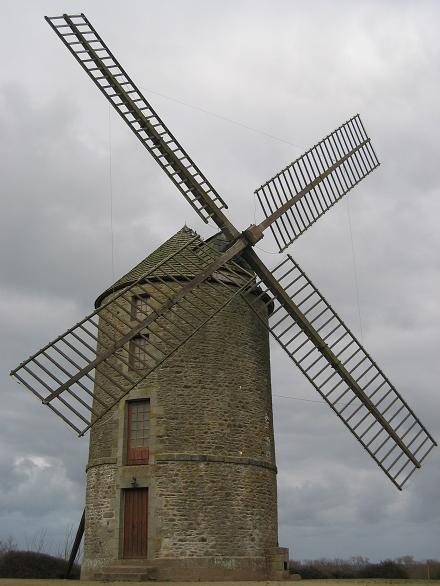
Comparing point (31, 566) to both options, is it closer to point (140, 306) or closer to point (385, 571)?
point (140, 306)

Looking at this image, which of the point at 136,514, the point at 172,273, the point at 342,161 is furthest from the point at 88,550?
the point at 342,161

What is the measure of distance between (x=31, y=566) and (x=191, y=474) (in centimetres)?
822

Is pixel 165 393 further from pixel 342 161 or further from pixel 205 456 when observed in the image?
pixel 342 161

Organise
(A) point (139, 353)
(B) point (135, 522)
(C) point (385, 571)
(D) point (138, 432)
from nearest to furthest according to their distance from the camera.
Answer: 1. (B) point (135, 522)
2. (D) point (138, 432)
3. (A) point (139, 353)
4. (C) point (385, 571)

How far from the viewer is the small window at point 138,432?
16.3 metres

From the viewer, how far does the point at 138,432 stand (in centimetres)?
1658

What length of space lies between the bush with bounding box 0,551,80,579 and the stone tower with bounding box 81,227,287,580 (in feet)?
15.3

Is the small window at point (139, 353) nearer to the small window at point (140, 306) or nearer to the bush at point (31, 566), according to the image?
the small window at point (140, 306)

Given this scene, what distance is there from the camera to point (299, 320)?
16.8 metres

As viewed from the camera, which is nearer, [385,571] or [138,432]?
[138,432]

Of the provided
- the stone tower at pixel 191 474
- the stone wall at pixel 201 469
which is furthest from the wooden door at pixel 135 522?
the stone wall at pixel 201 469

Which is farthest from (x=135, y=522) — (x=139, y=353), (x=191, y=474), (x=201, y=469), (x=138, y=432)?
(x=139, y=353)

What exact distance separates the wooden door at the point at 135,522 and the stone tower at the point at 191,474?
0.07 feet

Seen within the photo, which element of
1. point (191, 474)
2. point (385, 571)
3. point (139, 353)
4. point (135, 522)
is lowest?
point (385, 571)
